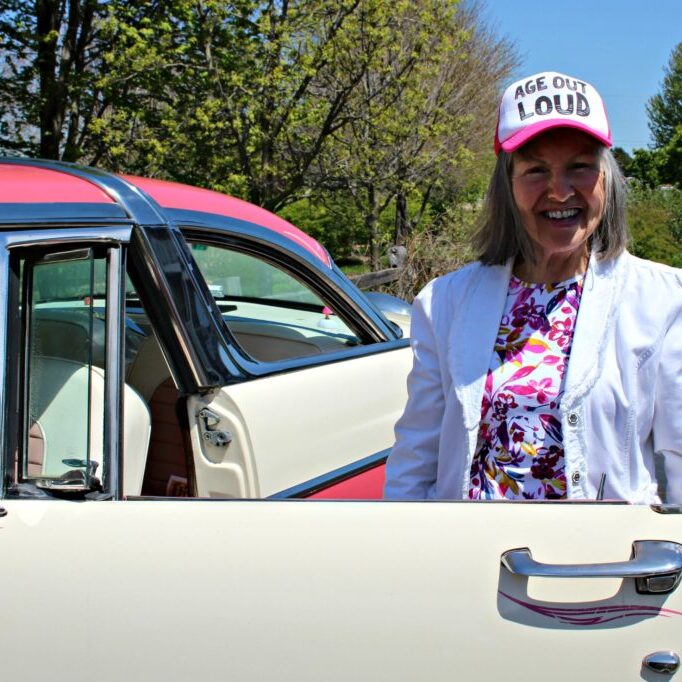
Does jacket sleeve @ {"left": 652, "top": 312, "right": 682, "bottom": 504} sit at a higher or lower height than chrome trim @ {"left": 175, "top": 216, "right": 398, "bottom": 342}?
lower

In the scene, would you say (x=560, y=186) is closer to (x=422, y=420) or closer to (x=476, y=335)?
(x=476, y=335)

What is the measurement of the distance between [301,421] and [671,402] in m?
1.31

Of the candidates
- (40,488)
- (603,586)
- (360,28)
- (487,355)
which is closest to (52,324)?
(40,488)

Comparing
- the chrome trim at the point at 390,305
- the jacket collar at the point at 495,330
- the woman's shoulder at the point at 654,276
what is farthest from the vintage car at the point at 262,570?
the chrome trim at the point at 390,305

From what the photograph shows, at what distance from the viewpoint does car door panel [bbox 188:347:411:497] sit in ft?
7.98

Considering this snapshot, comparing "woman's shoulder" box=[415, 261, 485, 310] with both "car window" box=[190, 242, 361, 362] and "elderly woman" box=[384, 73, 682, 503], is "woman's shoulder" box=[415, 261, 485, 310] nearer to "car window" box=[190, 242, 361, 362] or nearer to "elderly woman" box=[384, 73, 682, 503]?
"elderly woman" box=[384, 73, 682, 503]

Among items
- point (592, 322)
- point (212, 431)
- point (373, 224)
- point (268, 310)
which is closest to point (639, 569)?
point (592, 322)

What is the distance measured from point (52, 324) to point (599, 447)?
1.27 metres

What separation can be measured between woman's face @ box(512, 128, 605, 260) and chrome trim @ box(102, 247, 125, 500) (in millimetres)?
865

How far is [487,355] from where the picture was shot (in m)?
1.71

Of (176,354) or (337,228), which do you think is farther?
(337,228)

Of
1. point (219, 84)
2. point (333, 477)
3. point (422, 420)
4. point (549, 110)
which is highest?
point (219, 84)

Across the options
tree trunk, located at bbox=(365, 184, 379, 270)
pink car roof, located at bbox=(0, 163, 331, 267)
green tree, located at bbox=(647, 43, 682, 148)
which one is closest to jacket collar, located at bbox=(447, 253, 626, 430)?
pink car roof, located at bbox=(0, 163, 331, 267)

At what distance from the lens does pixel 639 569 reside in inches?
56.0
